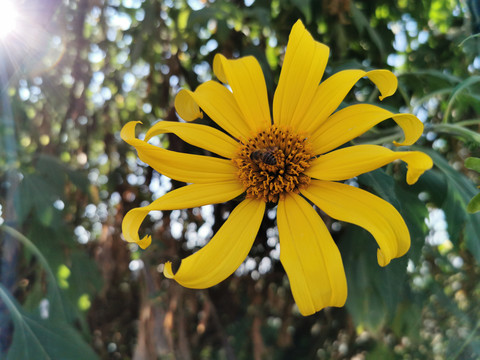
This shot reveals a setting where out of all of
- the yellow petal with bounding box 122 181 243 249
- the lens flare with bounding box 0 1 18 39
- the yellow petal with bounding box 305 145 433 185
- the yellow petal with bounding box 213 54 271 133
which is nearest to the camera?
the yellow petal with bounding box 305 145 433 185

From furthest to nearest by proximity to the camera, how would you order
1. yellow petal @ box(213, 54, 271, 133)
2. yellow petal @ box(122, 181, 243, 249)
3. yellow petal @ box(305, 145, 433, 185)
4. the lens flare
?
1. the lens flare
2. yellow petal @ box(213, 54, 271, 133)
3. yellow petal @ box(122, 181, 243, 249)
4. yellow petal @ box(305, 145, 433, 185)

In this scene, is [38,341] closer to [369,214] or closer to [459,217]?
[369,214]

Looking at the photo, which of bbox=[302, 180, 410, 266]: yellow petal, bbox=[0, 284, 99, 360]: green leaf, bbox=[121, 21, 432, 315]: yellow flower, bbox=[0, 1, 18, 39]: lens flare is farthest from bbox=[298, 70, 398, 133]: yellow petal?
bbox=[0, 1, 18, 39]: lens flare

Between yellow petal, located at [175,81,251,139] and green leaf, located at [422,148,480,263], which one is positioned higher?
yellow petal, located at [175,81,251,139]

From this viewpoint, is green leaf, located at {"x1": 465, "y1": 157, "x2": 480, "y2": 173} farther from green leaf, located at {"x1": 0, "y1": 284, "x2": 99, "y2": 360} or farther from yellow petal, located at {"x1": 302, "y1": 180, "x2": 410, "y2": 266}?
green leaf, located at {"x1": 0, "y1": 284, "x2": 99, "y2": 360}

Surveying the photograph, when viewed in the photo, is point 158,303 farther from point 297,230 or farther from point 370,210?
point 370,210

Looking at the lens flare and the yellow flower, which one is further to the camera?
the lens flare

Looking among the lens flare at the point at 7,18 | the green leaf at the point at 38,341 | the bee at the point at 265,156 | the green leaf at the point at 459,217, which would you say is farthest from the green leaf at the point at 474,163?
the lens flare at the point at 7,18
